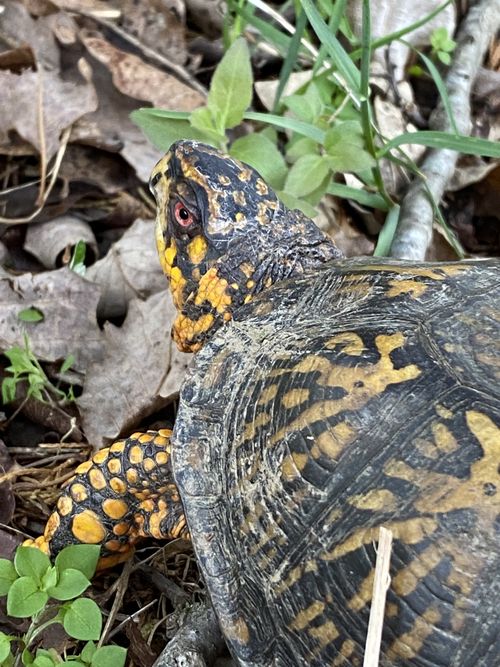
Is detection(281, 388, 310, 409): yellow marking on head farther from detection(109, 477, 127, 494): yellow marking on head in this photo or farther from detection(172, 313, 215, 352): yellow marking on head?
detection(109, 477, 127, 494): yellow marking on head

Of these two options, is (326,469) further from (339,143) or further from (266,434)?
(339,143)

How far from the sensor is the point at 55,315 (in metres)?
2.47

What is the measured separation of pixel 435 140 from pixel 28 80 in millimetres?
1488

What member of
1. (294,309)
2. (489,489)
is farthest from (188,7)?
(489,489)

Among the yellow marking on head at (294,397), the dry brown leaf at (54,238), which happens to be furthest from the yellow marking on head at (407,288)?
the dry brown leaf at (54,238)

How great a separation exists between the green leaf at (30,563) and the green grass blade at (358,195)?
1546 mm

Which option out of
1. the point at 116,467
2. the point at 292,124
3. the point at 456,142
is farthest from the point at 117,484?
the point at 456,142

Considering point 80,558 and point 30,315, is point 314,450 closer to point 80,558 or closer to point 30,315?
point 80,558

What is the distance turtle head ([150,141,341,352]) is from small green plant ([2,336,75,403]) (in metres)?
0.46

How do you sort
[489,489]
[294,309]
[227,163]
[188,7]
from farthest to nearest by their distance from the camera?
1. [188,7]
2. [227,163]
3. [294,309]
4. [489,489]

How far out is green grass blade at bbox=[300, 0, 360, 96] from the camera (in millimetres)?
2320

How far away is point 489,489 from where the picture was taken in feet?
4.23

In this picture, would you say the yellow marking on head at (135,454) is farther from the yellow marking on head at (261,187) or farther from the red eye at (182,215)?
the yellow marking on head at (261,187)

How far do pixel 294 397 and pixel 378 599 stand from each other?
0.43 metres
